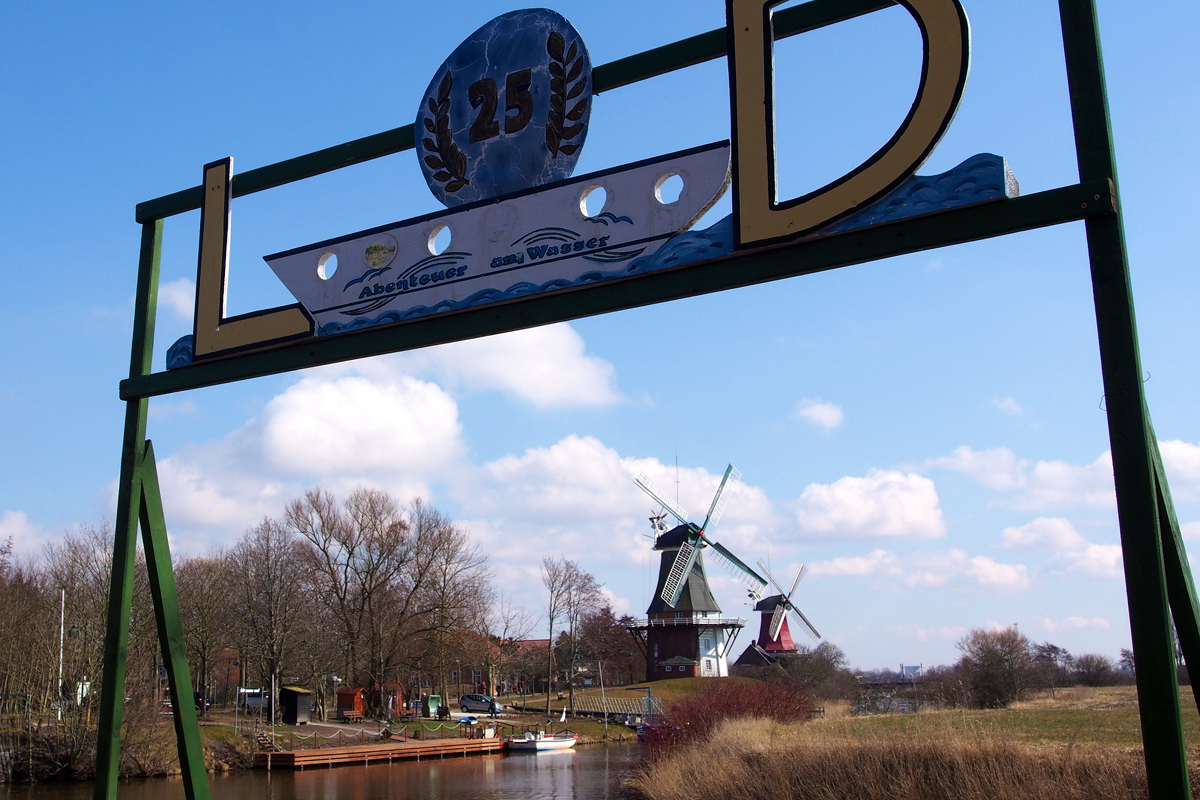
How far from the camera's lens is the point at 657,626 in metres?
56.2

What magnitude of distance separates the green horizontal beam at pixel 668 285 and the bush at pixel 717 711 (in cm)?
1624

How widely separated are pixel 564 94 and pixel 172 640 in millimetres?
3837

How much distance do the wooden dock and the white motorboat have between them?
86 cm

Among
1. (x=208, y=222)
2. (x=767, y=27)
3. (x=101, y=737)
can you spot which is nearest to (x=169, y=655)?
(x=101, y=737)

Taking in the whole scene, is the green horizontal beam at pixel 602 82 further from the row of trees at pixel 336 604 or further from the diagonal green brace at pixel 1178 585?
the row of trees at pixel 336 604

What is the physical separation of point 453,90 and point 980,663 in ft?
101

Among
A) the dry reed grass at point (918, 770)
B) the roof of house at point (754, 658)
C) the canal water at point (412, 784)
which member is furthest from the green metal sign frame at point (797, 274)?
the roof of house at point (754, 658)

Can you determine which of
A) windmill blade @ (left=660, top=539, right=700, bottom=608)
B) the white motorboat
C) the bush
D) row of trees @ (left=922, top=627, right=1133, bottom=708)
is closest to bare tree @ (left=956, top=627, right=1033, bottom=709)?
row of trees @ (left=922, top=627, right=1133, bottom=708)

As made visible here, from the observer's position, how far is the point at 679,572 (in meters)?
56.2

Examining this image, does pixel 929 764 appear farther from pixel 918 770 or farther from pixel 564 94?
pixel 564 94

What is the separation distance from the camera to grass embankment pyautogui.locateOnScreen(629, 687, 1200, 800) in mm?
7535

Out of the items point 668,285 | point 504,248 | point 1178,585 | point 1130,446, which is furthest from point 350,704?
point 1130,446

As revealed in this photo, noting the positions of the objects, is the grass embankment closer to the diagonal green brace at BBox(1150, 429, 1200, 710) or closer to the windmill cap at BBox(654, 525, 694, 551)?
the diagonal green brace at BBox(1150, 429, 1200, 710)

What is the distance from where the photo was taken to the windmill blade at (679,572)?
55.6m
